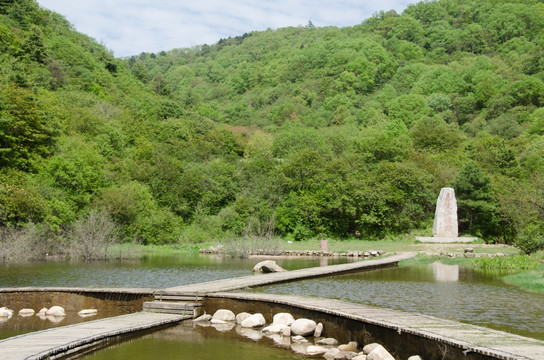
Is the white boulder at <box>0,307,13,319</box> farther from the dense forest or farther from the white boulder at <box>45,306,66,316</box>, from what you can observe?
the dense forest

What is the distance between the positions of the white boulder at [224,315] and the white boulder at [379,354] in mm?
4388

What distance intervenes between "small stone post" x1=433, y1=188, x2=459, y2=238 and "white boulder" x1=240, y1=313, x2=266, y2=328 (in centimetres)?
2527

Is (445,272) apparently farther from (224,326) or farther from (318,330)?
(224,326)

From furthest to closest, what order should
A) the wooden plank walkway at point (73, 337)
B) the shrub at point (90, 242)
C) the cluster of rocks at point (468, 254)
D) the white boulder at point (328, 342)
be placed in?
the shrub at point (90, 242), the cluster of rocks at point (468, 254), the white boulder at point (328, 342), the wooden plank walkway at point (73, 337)

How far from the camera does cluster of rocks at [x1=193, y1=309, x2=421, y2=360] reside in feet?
28.9

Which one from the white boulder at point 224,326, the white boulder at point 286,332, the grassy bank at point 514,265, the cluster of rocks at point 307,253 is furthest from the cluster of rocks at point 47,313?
the cluster of rocks at point 307,253

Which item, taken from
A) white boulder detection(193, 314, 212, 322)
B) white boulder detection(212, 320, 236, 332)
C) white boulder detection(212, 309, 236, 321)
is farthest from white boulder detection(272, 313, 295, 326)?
white boulder detection(193, 314, 212, 322)

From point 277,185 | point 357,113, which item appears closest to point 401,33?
point 357,113

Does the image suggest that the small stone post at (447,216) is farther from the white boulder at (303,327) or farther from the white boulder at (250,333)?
the white boulder at (303,327)

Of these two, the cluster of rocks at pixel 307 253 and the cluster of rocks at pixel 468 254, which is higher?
the cluster of rocks at pixel 468 254

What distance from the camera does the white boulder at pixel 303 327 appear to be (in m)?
10.3

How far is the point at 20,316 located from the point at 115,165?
31.8m

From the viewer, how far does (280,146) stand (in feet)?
187

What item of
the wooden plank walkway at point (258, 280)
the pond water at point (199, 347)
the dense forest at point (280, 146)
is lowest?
the pond water at point (199, 347)
